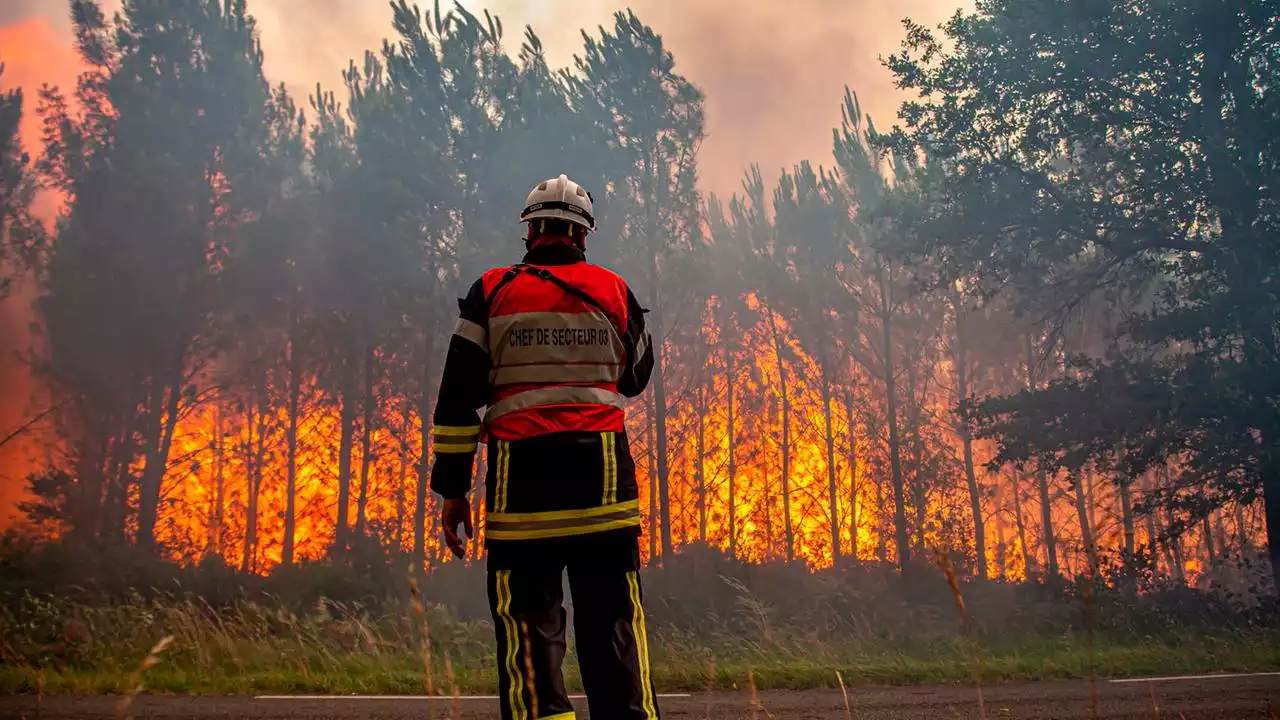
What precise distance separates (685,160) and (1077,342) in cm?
1213

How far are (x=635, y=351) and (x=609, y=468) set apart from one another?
0.55m

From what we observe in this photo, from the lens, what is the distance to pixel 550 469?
2.72m

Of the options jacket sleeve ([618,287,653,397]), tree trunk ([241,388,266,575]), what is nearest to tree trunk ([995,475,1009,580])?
tree trunk ([241,388,266,575])

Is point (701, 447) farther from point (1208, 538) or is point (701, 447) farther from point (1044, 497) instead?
point (1208, 538)

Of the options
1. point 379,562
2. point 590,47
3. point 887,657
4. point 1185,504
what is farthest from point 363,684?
point 590,47

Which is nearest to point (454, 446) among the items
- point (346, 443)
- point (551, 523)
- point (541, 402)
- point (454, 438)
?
point (454, 438)

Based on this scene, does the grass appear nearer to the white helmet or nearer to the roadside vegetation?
the roadside vegetation

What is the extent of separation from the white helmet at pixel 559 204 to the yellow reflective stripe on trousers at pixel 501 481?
87 centimetres

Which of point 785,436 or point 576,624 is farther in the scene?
point 785,436

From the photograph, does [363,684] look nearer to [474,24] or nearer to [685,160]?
[685,160]

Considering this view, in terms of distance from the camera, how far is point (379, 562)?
15.7 m

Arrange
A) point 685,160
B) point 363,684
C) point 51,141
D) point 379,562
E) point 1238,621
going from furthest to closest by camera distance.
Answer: point 685,160, point 51,141, point 379,562, point 1238,621, point 363,684

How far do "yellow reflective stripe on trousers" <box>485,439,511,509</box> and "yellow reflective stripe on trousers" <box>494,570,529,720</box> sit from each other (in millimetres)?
210

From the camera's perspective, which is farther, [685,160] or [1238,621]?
[685,160]
